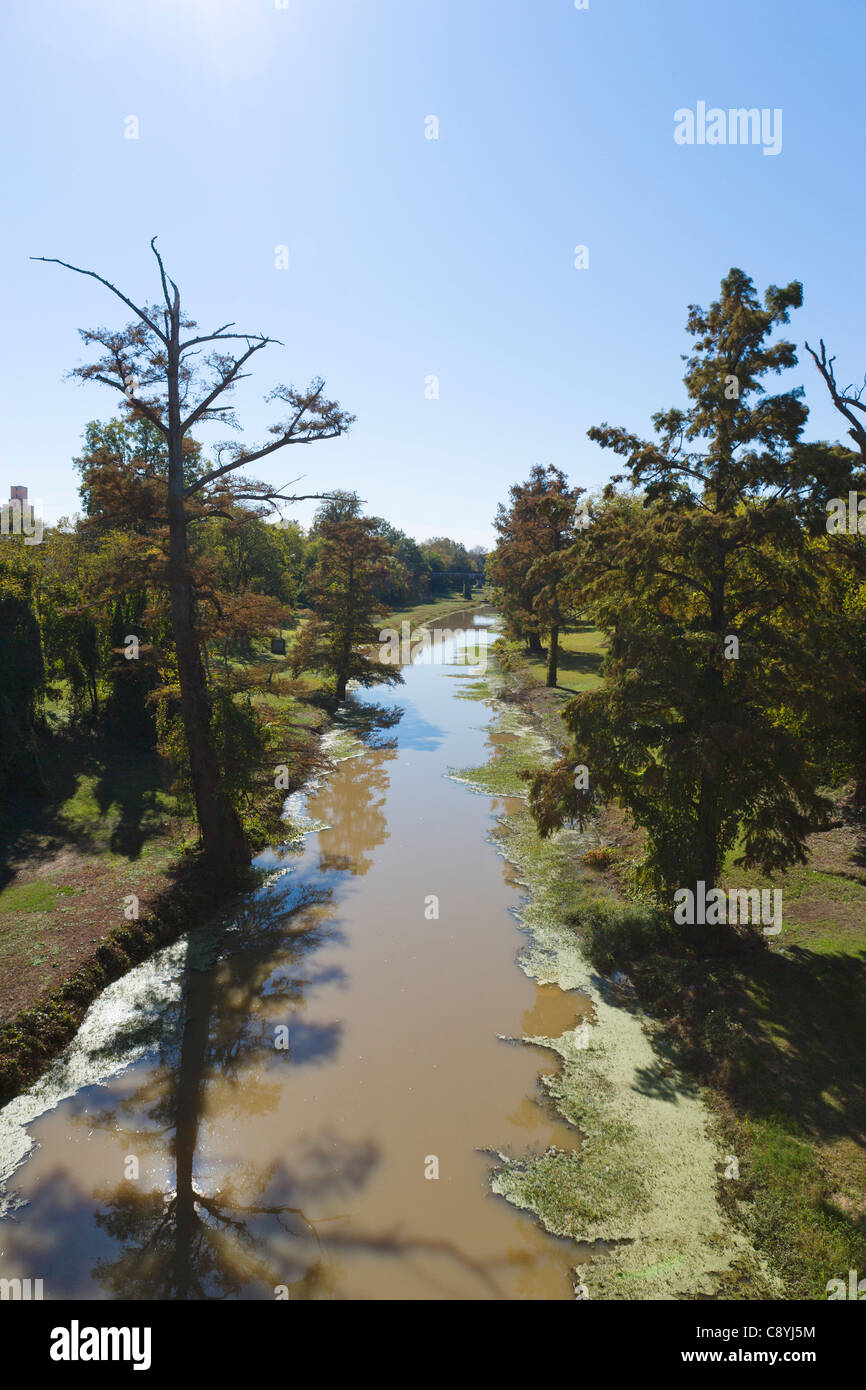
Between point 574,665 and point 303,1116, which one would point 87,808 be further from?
point 574,665

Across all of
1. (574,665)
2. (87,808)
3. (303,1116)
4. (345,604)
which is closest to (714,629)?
(303,1116)

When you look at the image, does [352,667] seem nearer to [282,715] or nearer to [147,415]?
[282,715]

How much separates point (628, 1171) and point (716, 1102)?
A: 1736mm

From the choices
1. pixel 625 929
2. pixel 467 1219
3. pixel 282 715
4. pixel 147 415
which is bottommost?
pixel 467 1219

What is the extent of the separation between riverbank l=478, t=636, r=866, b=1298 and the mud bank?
0.8 inches

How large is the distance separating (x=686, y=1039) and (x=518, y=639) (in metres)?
42.3

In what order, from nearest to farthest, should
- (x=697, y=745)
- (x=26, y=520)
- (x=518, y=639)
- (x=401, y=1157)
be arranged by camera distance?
(x=401, y=1157) < (x=697, y=745) < (x=26, y=520) < (x=518, y=639)

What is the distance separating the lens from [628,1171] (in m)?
8.42

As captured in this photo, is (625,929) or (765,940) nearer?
(765,940)

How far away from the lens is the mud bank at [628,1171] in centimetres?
705

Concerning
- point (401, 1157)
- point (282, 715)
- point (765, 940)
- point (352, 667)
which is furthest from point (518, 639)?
point (401, 1157)

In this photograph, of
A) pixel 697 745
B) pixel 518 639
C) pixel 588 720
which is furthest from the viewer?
pixel 518 639

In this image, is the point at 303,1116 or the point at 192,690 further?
the point at 192,690
